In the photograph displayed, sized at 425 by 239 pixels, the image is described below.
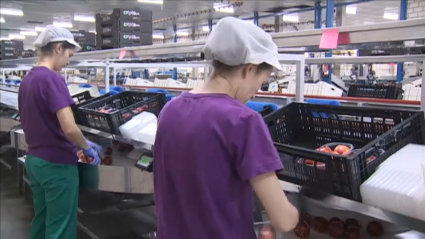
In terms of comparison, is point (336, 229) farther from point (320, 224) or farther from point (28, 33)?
point (28, 33)

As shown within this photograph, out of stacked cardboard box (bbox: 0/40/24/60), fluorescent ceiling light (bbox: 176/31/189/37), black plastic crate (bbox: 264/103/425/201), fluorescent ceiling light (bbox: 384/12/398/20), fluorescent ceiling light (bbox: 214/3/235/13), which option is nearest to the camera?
black plastic crate (bbox: 264/103/425/201)

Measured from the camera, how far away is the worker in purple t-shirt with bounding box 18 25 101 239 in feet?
7.34

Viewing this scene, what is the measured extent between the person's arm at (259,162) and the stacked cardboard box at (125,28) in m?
3.30

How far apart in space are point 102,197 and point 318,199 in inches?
135

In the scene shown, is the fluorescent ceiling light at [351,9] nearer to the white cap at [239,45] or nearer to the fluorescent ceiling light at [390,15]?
the fluorescent ceiling light at [390,15]

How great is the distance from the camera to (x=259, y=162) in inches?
38.0

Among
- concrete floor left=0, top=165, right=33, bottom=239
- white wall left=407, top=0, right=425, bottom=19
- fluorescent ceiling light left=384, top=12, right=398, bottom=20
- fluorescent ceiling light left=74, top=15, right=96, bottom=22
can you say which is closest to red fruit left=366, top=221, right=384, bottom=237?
concrete floor left=0, top=165, right=33, bottom=239

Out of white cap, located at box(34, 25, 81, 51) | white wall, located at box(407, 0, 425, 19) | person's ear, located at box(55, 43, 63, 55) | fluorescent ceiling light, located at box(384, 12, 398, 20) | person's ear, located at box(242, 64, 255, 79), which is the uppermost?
fluorescent ceiling light, located at box(384, 12, 398, 20)

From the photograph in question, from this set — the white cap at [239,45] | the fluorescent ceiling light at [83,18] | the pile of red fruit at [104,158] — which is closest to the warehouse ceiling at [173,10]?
the fluorescent ceiling light at [83,18]

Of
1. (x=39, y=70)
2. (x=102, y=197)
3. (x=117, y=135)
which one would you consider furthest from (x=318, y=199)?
(x=102, y=197)

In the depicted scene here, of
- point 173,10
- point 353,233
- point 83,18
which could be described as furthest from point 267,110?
point 83,18

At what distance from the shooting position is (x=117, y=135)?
2.46 meters

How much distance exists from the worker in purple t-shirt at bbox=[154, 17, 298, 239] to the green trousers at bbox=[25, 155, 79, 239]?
1446mm

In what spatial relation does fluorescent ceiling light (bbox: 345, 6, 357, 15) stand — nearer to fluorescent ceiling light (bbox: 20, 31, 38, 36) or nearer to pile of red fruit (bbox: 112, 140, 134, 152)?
pile of red fruit (bbox: 112, 140, 134, 152)
